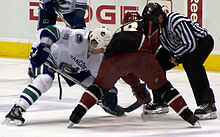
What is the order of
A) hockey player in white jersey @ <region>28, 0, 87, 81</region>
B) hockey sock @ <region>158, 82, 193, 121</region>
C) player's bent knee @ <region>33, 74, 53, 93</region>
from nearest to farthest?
hockey sock @ <region>158, 82, 193, 121</region>, player's bent knee @ <region>33, 74, 53, 93</region>, hockey player in white jersey @ <region>28, 0, 87, 81</region>

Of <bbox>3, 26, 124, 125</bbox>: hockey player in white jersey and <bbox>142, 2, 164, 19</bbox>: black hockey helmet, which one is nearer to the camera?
<bbox>3, 26, 124, 125</bbox>: hockey player in white jersey

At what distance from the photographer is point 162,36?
4551 mm

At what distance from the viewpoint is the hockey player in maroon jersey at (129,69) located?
405cm

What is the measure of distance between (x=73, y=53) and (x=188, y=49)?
0.78 meters

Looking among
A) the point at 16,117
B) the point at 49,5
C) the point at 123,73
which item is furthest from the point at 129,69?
the point at 49,5

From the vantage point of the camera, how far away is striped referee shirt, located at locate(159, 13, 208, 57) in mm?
4477

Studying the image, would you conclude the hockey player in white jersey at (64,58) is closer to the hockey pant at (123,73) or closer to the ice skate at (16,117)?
the ice skate at (16,117)

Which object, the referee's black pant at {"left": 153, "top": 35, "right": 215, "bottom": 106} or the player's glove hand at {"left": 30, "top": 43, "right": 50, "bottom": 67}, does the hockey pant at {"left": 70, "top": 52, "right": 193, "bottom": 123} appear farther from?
the referee's black pant at {"left": 153, "top": 35, "right": 215, "bottom": 106}

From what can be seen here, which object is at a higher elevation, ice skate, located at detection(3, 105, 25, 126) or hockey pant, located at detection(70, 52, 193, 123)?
hockey pant, located at detection(70, 52, 193, 123)

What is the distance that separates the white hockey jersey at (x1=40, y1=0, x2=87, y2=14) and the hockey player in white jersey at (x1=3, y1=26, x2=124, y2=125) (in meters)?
1.29

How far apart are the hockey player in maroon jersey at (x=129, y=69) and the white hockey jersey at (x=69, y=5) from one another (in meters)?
1.52

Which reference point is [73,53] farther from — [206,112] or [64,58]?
[206,112]

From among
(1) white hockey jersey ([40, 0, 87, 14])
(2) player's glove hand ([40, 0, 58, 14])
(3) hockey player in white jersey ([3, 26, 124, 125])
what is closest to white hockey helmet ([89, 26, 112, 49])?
(3) hockey player in white jersey ([3, 26, 124, 125])

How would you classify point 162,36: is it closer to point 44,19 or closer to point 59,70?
point 59,70
